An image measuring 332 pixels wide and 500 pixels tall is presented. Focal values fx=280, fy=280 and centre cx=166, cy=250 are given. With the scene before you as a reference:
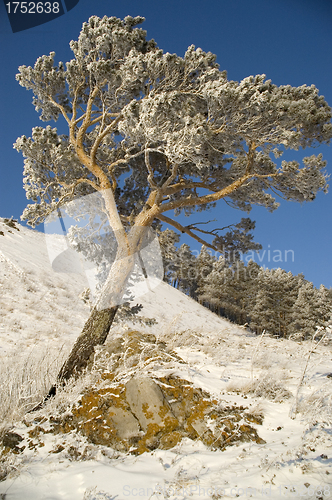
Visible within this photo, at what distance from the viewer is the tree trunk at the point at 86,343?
18.3ft

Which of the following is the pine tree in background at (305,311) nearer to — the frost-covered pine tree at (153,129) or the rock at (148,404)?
the frost-covered pine tree at (153,129)

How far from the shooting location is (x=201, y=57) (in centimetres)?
684

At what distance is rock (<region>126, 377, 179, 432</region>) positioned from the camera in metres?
3.61

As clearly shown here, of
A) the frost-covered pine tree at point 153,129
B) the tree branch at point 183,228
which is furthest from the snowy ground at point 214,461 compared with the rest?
the tree branch at point 183,228

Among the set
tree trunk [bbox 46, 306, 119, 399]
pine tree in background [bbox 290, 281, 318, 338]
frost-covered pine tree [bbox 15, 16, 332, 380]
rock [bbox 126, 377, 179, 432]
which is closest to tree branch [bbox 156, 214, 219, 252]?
frost-covered pine tree [bbox 15, 16, 332, 380]

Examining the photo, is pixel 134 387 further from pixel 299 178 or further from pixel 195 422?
pixel 299 178

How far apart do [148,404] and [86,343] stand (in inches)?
107

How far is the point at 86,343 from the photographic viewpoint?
609 cm

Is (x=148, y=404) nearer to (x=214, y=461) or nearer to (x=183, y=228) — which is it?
(x=214, y=461)

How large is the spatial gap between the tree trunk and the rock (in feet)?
5.97

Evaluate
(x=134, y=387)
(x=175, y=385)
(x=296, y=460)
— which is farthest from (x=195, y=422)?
(x=296, y=460)

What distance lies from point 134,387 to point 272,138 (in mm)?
5945

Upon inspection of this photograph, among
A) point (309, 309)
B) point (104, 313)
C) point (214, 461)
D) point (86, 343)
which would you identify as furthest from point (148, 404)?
point (309, 309)

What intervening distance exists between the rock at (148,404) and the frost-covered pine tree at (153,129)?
81.6 inches
